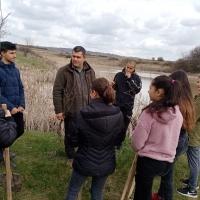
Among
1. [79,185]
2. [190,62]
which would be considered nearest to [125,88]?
[79,185]

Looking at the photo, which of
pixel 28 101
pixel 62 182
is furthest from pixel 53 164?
pixel 28 101

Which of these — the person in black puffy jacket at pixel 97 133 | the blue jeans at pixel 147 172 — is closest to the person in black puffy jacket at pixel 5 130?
the person in black puffy jacket at pixel 97 133

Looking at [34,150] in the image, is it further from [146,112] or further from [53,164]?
[146,112]

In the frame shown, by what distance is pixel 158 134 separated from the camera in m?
2.46

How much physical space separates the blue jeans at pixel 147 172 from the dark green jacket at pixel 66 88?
4.71 feet

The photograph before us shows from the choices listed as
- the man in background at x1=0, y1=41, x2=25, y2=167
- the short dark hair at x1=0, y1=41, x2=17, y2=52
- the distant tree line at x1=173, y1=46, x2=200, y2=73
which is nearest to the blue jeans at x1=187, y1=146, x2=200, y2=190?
the man in background at x1=0, y1=41, x2=25, y2=167

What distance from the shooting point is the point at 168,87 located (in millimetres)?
2496

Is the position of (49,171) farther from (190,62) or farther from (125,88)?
(190,62)

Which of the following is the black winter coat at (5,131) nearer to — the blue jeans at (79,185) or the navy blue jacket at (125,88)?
the blue jeans at (79,185)

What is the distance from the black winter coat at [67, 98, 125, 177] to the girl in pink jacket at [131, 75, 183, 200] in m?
0.25

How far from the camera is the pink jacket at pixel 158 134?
2.43 meters

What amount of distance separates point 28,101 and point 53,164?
142 inches

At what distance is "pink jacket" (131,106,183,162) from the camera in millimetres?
2434

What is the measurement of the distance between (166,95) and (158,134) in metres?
0.39
